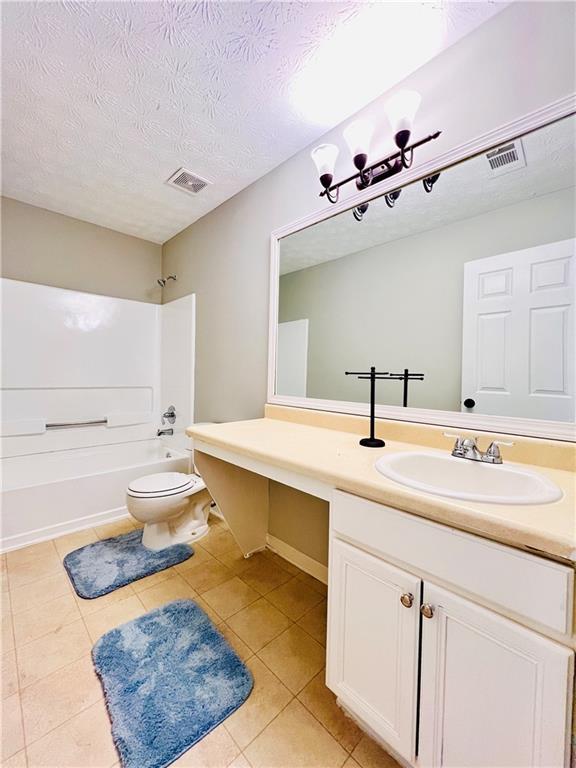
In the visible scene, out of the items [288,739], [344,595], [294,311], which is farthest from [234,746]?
[294,311]

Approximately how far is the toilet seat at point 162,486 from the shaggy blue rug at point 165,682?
0.60m

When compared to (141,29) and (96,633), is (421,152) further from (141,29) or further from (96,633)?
(96,633)

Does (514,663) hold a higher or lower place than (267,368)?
lower

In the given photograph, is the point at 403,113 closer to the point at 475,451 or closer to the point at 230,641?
the point at 475,451

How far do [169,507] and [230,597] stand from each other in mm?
629

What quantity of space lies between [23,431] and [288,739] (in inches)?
99.9

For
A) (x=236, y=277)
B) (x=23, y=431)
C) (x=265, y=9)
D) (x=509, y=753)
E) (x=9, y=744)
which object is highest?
(x=265, y=9)

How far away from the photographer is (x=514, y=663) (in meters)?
0.62

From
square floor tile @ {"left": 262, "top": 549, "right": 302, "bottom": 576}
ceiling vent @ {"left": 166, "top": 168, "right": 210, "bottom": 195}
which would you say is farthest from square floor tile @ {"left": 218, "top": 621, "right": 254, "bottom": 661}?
ceiling vent @ {"left": 166, "top": 168, "right": 210, "bottom": 195}

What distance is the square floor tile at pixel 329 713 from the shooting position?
3.09 ft

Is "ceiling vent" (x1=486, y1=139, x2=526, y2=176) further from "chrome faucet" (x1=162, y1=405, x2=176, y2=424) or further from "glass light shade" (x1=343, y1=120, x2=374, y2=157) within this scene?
"chrome faucet" (x1=162, y1=405, x2=176, y2=424)

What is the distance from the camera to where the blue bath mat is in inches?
62.2

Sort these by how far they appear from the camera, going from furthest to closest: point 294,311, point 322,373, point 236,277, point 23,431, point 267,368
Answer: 1. point 23,431
2. point 236,277
3. point 267,368
4. point 294,311
5. point 322,373

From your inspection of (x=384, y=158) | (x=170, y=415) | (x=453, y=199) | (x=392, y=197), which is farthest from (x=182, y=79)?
(x=170, y=415)
